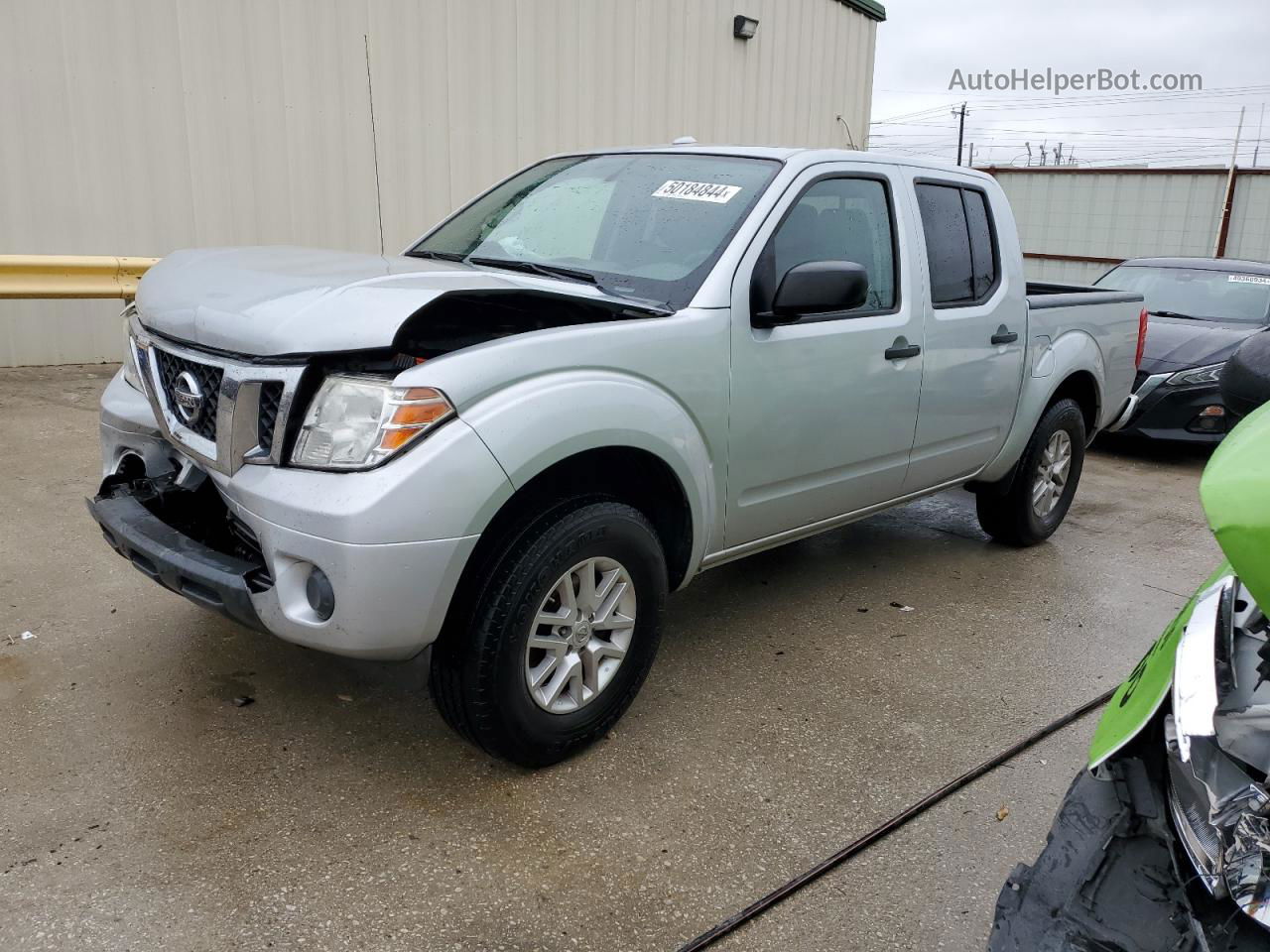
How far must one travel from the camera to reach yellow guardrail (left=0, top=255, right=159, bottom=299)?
6566 millimetres

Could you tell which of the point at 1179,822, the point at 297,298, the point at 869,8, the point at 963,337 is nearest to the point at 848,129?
the point at 869,8

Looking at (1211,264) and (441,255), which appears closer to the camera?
(441,255)

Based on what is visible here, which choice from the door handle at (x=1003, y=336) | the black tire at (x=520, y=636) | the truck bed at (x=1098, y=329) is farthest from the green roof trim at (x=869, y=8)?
the black tire at (x=520, y=636)

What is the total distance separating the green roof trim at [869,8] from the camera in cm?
1263

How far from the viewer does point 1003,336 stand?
4.50 meters

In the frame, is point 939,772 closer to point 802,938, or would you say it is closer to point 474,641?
point 802,938

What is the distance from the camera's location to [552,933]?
2.34 metres

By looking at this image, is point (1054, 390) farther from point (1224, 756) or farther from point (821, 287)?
point (1224, 756)

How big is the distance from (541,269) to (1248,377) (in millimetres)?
2384

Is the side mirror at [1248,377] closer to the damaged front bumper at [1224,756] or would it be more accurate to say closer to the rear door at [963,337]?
the damaged front bumper at [1224,756]

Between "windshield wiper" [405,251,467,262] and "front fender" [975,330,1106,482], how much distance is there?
2.63 meters

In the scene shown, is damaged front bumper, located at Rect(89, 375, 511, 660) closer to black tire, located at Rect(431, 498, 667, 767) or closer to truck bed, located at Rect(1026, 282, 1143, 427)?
black tire, located at Rect(431, 498, 667, 767)

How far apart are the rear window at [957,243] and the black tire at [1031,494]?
0.95m

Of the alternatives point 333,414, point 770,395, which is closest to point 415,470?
point 333,414
